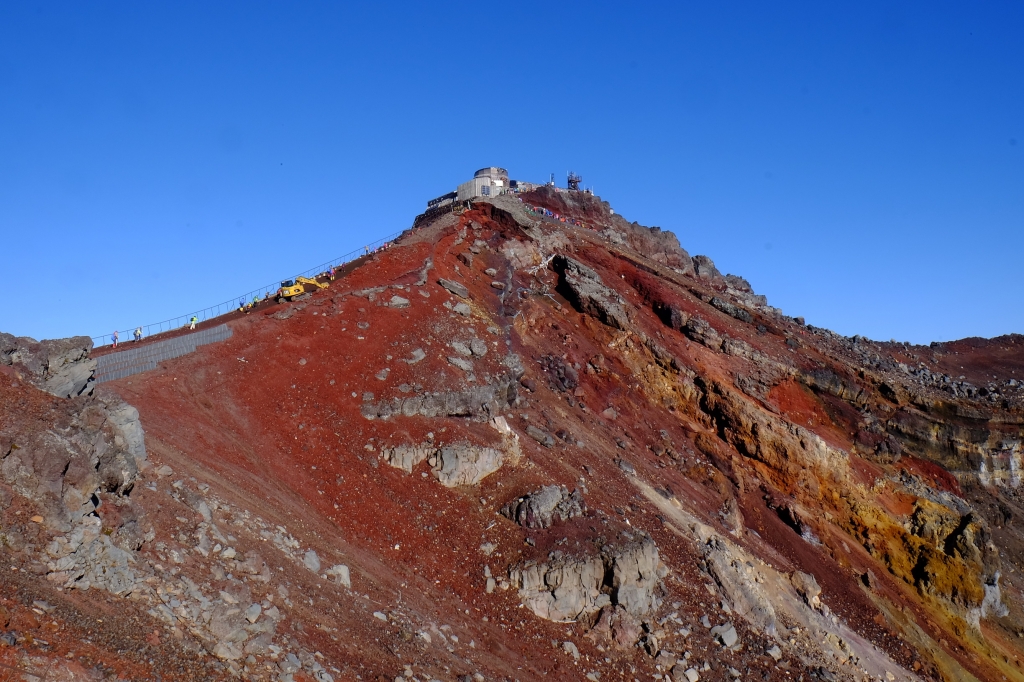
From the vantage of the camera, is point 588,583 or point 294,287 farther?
point 294,287

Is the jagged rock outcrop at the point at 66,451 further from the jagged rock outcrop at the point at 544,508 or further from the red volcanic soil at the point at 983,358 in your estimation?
the red volcanic soil at the point at 983,358

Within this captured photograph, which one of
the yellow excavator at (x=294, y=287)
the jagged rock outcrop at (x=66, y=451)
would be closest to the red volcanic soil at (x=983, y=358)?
the yellow excavator at (x=294, y=287)

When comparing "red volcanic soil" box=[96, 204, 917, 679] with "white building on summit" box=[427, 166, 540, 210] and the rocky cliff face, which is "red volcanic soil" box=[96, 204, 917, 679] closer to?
the rocky cliff face

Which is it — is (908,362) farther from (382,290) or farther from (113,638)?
(113,638)

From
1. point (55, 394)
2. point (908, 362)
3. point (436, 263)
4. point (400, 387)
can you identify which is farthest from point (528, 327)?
point (908, 362)

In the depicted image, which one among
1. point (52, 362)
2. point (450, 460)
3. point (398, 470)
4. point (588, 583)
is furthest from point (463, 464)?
point (52, 362)

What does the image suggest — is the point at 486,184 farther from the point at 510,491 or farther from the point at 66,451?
the point at 66,451

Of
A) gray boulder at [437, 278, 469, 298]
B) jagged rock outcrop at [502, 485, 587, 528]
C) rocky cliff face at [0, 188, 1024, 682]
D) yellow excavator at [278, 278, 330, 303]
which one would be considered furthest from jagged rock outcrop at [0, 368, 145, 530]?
gray boulder at [437, 278, 469, 298]
